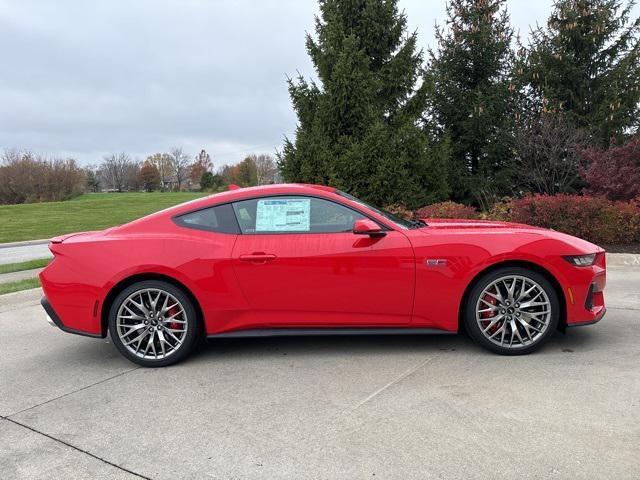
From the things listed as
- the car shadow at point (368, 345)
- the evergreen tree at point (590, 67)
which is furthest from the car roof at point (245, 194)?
the evergreen tree at point (590, 67)

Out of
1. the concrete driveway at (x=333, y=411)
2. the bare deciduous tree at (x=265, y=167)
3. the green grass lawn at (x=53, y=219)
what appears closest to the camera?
the concrete driveway at (x=333, y=411)

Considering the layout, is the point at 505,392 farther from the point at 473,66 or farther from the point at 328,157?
the point at 473,66

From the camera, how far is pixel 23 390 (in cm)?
372

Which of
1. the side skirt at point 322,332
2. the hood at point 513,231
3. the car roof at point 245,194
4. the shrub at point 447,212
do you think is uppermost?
the car roof at point 245,194

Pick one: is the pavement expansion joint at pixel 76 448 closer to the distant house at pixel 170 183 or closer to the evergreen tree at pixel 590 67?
→ the evergreen tree at pixel 590 67

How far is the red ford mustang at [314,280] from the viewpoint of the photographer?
3.87 meters

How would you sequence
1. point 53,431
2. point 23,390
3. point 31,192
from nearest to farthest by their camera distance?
1. point 53,431
2. point 23,390
3. point 31,192

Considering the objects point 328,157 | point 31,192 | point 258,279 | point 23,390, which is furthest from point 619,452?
point 31,192

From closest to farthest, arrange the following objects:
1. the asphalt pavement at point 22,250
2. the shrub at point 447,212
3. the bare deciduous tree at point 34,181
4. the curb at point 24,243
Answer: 1. the shrub at point 447,212
2. the asphalt pavement at point 22,250
3. the curb at point 24,243
4. the bare deciduous tree at point 34,181

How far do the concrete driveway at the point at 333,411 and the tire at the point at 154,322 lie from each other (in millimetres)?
160

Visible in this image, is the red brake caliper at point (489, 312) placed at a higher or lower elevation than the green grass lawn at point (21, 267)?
higher

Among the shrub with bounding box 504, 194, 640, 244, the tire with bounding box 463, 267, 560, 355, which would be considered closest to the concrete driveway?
the tire with bounding box 463, 267, 560, 355

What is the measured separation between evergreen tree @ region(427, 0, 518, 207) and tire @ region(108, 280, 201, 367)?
46.9 ft

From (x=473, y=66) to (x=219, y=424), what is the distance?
58.1ft
